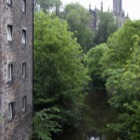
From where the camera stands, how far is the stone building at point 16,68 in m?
18.1

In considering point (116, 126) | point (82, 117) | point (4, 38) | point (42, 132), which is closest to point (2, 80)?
point (4, 38)

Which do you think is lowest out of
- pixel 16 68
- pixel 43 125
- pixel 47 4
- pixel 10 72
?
pixel 43 125

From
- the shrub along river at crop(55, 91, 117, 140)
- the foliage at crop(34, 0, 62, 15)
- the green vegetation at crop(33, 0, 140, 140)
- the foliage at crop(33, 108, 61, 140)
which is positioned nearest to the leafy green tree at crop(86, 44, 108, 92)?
the shrub along river at crop(55, 91, 117, 140)

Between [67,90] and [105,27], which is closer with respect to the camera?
[67,90]

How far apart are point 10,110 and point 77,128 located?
14045 mm

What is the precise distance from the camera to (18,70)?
21.2 metres

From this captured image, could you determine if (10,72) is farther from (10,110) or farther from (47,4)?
(47,4)

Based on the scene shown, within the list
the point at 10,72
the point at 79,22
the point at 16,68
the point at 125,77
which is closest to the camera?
the point at 10,72

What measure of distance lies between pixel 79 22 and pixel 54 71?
40650 millimetres

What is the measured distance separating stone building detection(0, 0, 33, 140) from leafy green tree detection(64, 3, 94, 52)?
4355cm

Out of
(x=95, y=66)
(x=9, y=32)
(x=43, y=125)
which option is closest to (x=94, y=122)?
(x=43, y=125)

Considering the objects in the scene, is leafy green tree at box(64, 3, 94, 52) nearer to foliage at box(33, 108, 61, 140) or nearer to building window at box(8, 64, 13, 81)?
foliage at box(33, 108, 61, 140)

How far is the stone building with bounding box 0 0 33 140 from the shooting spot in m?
18.1

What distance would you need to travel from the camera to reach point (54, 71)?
29.7m
